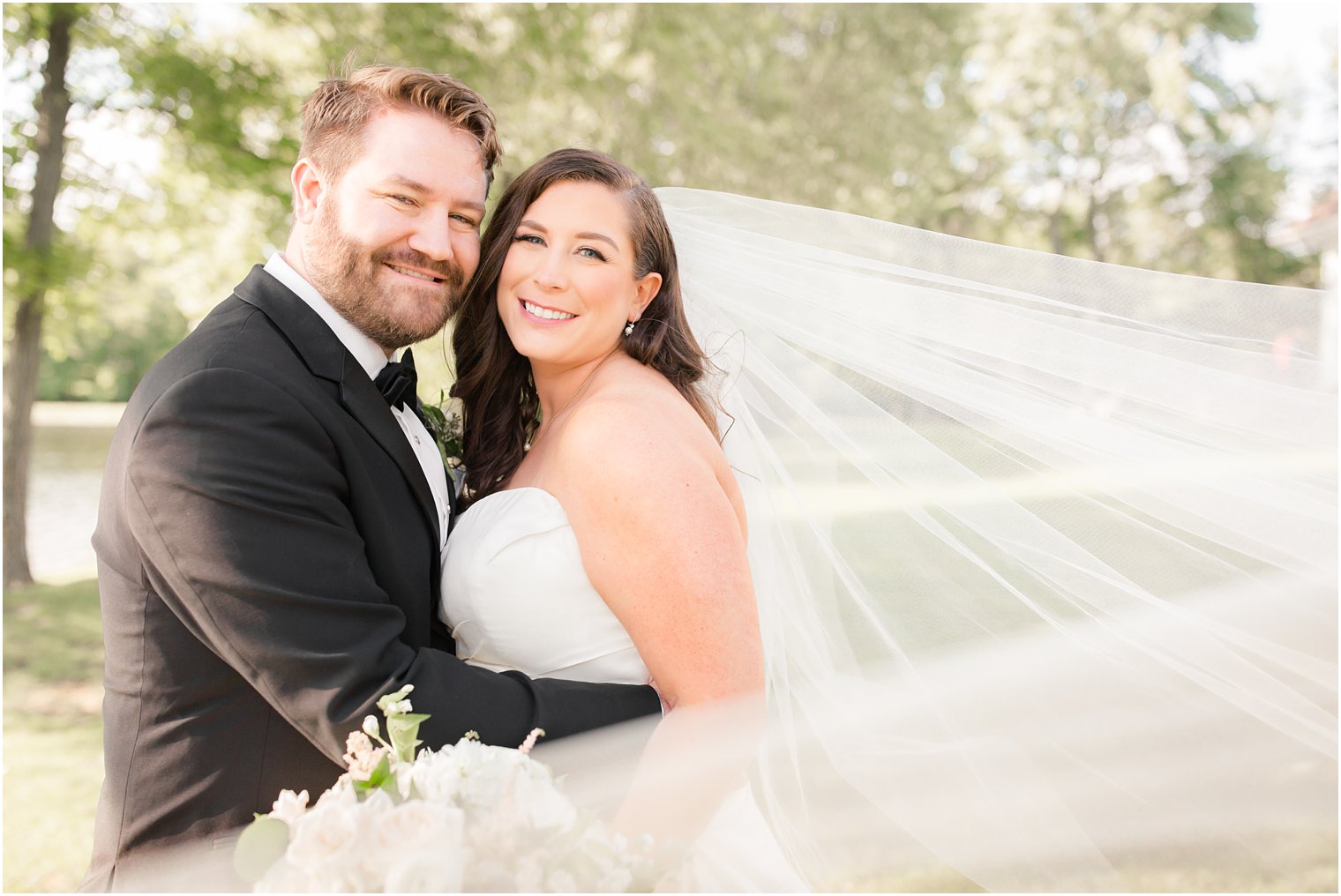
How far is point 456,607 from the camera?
268 cm

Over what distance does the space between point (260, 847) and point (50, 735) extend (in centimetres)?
728

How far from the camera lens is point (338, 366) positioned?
2449 mm

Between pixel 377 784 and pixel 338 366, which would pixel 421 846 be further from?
pixel 338 366

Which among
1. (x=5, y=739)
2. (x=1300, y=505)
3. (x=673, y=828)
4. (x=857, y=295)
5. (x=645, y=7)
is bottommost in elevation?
(x=5, y=739)

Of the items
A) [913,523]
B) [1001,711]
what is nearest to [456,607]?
[913,523]

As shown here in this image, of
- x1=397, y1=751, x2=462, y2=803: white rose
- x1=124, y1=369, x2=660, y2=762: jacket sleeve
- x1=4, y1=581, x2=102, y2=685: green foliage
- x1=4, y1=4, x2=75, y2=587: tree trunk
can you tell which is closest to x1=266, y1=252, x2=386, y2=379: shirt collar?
x1=124, y1=369, x2=660, y2=762: jacket sleeve

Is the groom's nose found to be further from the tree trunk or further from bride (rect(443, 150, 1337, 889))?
the tree trunk

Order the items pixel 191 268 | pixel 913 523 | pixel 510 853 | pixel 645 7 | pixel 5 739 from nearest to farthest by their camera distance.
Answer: pixel 510 853 → pixel 913 523 → pixel 5 739 → pixel 645 7 → pixel 191 268

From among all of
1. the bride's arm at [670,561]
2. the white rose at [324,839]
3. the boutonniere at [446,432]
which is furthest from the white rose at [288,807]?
the boutonniere at [446,432]

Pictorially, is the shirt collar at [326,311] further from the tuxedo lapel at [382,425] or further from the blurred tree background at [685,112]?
the blurred tree background at [685,112]

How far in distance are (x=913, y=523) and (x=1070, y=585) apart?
1.44ft

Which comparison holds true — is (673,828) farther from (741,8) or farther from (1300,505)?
(741,8)

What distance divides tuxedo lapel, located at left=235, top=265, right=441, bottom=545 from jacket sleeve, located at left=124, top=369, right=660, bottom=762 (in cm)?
23

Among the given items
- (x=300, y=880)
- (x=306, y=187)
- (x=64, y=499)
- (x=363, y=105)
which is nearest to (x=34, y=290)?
(x=306, y=187)
